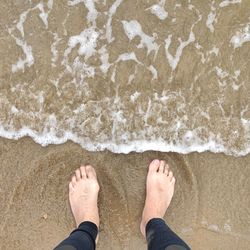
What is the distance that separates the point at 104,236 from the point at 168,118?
932mm

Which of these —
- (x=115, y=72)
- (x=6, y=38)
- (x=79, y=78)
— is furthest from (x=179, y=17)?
(x=6, y=38)

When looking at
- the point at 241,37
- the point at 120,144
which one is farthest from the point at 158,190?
the point at 241,37

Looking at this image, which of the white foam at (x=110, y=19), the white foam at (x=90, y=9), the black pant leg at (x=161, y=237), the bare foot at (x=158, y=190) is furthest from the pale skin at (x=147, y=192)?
the white foam at (x=90, y=9)

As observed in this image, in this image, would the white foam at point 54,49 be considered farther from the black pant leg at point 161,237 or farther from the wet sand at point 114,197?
the black pant leg at point 161,237

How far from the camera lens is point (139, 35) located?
2852mm

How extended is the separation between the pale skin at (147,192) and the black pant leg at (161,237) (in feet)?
0.34

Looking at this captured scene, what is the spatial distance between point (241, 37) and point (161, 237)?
144 centimetres

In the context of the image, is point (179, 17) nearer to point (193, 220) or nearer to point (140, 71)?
point (140, 71)

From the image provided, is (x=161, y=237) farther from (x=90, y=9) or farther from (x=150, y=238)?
(x=90, y=9)

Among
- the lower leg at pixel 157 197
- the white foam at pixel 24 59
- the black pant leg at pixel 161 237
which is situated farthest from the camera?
the white foam at pixel 24 59

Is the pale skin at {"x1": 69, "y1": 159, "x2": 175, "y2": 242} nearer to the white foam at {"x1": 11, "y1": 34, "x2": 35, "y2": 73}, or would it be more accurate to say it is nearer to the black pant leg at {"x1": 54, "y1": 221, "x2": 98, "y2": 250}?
the black pant leg at {"x1": 54, "y1": 221, "x2": 98, "y2": 250}

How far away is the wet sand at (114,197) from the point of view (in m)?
2.81

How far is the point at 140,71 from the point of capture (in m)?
2.83

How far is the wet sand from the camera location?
2.81 meters
